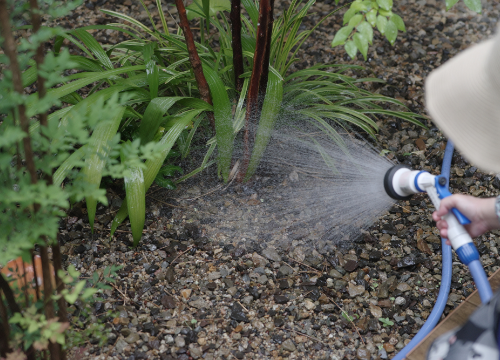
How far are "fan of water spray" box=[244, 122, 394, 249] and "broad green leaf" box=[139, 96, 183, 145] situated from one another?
58cm

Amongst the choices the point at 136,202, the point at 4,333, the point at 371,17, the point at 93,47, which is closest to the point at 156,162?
the point at 136,202

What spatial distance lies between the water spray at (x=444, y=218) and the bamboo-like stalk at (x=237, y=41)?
3.13 feet

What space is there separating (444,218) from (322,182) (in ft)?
2.94

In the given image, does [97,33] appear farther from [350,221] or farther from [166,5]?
[350,221]

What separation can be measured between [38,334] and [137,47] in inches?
64.5

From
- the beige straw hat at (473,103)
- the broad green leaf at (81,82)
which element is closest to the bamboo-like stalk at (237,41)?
the broad green leaf at (81,82)

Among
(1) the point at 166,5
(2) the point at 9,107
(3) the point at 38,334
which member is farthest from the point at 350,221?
(1) the point at 166,5

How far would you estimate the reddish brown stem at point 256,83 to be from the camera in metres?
1.84

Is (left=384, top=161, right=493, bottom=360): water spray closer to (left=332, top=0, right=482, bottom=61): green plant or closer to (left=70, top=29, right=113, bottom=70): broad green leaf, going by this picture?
(left=332, top=0, right=482, bottom=61): green plant

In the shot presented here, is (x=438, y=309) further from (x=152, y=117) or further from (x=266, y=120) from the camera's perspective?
(x=152, y=117)

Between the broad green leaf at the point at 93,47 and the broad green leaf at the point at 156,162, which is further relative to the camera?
the broad green leaf at the point at 93,47

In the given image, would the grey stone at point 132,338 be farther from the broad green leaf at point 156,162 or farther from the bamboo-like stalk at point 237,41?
the bamboo-like stalk at point 237,41

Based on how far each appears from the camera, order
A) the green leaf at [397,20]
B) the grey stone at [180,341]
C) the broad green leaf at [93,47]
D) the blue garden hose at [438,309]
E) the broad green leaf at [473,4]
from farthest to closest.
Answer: the broad green leaf at [93,47] < the grey stone at [180,341] < the blue garden hose at [438,309] < the green leaf at [397,20] < the broad green leaf at [473,4]

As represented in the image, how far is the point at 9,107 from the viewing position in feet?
3.13
